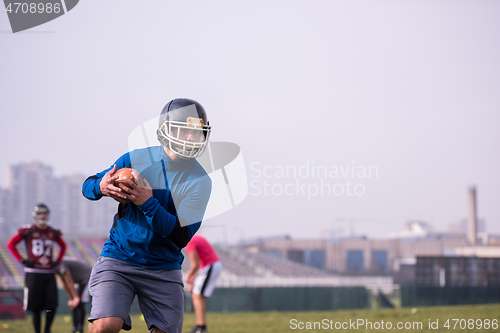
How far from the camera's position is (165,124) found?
150 inches

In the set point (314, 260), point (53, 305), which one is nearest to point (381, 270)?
point (314, 260)

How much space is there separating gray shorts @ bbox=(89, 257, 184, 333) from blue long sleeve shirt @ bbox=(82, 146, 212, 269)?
0.07m

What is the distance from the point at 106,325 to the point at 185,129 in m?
1.45

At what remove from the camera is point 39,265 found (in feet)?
29.6

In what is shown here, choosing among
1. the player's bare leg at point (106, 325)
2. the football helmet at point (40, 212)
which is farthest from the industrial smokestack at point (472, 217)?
the player's bare leg at point (106, 325)

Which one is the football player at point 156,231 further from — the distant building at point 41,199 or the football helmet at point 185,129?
the distant building at point 41,199

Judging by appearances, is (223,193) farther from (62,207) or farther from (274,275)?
(62,207)

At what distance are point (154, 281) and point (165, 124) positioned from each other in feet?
3.79

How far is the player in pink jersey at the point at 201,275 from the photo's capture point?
947 cm

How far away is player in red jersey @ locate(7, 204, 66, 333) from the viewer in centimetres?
894

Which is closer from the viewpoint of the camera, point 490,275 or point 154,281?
point 154,281

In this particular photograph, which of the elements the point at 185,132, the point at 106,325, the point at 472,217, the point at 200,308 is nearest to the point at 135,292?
the point at 106,325

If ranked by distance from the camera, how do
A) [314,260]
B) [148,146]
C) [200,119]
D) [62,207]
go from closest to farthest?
[200,119]
[148,146]
[314,260]
[62,207]

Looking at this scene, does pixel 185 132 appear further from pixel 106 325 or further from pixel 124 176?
pixel 106 325
